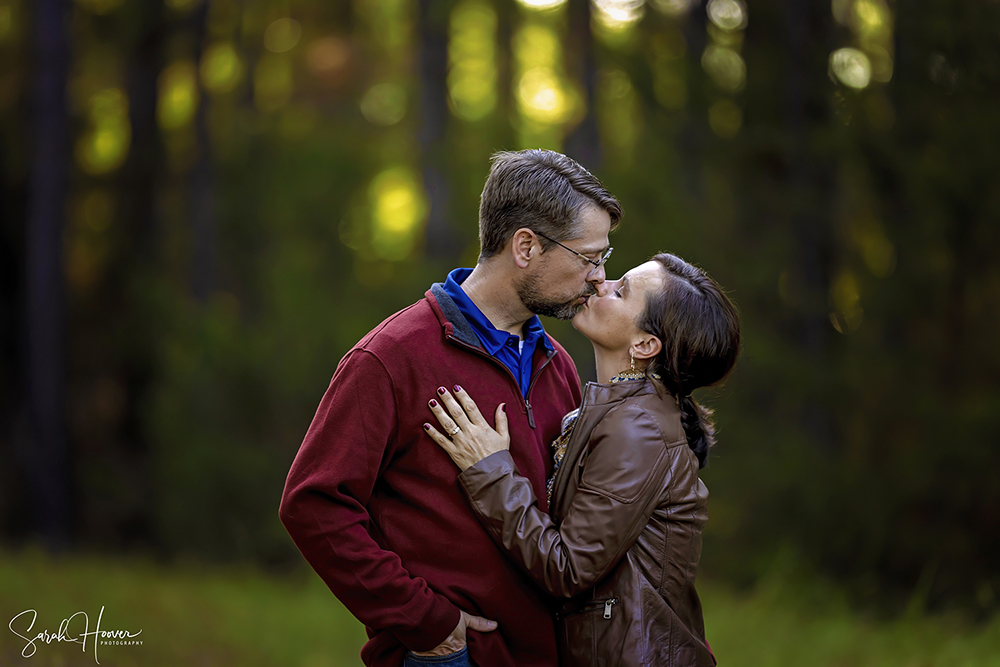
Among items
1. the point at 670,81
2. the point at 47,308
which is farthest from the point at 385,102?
the point at 670,81

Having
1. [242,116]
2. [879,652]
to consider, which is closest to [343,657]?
[879,652]

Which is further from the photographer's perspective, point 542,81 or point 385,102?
point 385,102

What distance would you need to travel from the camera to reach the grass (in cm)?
494

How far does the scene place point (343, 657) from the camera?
5375mm

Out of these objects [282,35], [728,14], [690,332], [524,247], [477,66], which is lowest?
[690,332]

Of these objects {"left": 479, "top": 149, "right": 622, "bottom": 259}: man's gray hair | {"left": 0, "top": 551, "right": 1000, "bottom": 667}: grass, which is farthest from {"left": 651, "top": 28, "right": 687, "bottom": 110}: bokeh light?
{"left": 479, "top": 149, "right": 622, "bottom": 259}: man's gray hair

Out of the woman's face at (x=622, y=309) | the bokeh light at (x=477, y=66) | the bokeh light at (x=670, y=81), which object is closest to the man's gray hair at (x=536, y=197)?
the woman's face at (x=622, y=309)

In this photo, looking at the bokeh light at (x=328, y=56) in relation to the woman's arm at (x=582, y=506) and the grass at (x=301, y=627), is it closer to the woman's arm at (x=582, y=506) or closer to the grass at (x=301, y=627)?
the grass at (x=301, y=627)

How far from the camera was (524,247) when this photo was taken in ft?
8.25

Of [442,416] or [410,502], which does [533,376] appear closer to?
[442,416]

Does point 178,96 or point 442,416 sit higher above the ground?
point 178,96

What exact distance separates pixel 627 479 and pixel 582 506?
14cm

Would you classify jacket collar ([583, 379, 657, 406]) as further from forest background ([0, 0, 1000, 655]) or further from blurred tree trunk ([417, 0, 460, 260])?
blurred tree trunk ([417, 0, 460, 260])

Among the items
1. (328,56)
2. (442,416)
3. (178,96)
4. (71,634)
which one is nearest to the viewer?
(442,416)
